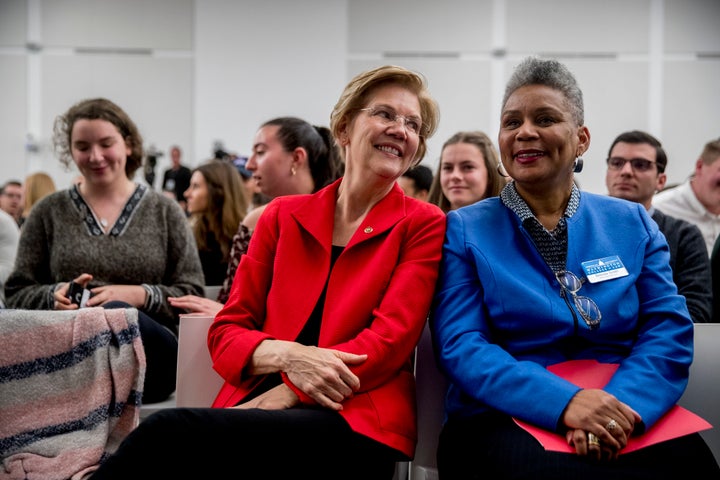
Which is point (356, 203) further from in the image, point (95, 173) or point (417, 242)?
point (95, 173)

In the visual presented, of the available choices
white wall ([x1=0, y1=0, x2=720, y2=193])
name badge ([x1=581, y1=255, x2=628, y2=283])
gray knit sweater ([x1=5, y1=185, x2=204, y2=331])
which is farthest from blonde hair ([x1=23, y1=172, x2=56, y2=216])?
name badge ([x1=581, y1=255, x2=628, y2=283])

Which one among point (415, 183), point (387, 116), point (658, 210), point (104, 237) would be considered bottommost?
point (104, 237)

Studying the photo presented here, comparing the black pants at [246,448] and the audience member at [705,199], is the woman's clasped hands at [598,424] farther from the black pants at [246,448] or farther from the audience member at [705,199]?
the audience member at [705,199]

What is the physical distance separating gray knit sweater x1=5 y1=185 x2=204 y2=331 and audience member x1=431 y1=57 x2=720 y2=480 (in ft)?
3.91

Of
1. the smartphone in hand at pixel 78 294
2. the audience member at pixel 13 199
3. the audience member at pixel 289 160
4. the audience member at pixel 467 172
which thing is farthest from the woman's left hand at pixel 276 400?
the audience member at pixel 13 199

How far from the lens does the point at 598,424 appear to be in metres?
1.33

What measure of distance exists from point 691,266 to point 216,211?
7.70 feet

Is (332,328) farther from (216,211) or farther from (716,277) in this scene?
(216,211)

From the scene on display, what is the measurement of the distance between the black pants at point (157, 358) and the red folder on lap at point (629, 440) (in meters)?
1.13

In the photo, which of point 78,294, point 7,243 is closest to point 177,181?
point 7,243

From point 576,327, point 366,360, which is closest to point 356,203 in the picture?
point 366,360

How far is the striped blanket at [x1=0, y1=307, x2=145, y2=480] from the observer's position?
1.59 m

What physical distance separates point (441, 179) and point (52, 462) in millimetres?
1916

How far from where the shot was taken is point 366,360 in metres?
1.51
